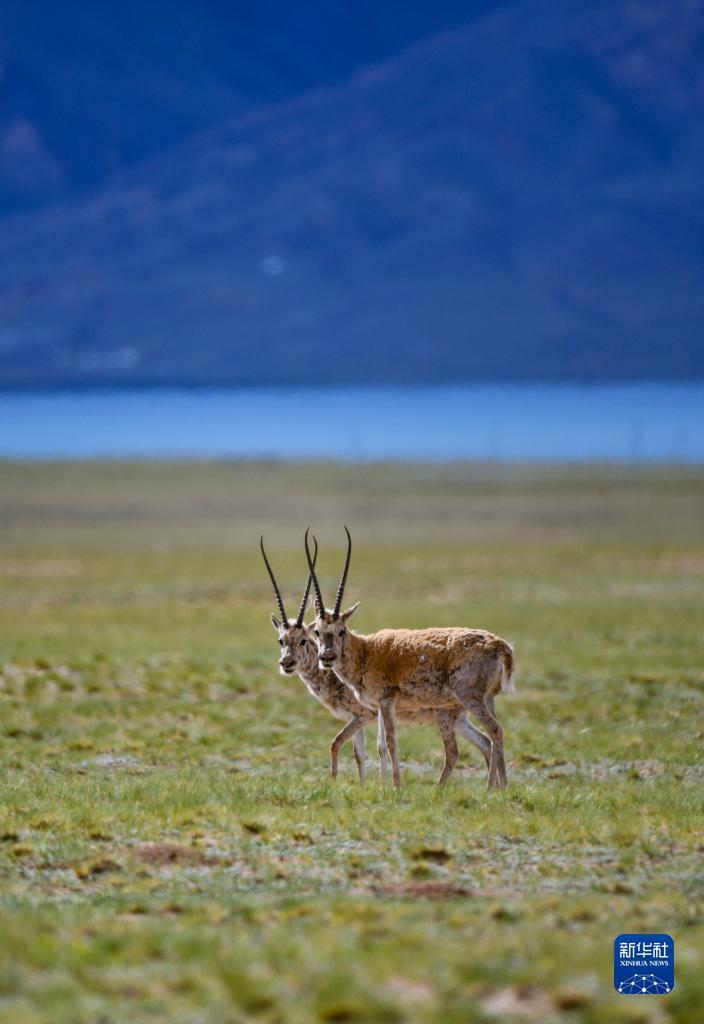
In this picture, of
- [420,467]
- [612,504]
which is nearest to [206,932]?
[612,504]

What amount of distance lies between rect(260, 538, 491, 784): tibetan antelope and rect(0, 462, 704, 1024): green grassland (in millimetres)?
789

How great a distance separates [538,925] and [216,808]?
5.19 metres

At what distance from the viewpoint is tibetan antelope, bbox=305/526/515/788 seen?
1725cm

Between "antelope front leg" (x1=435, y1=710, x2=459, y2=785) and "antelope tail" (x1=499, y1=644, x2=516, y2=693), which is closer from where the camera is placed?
"antelope tail" (x1=499, y1=644, x2=516, y2=693)

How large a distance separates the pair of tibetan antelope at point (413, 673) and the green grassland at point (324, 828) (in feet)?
2.77

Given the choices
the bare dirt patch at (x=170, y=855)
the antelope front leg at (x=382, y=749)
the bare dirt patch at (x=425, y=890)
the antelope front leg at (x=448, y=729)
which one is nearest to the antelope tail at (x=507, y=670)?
the antelope front leg at (x=448, y=729)

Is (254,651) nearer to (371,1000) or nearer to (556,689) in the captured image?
(556,689)

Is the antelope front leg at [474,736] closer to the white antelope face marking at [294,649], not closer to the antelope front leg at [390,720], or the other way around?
the antelope front leg at [390,720]

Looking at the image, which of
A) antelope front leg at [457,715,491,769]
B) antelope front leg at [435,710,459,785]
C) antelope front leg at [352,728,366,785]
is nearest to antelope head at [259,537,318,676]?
antelope front leg at [352,728,366,785]

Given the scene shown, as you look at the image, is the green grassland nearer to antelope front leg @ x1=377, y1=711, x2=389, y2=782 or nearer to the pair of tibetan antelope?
antelope front leg @ x1=377, y1=711, x2=389, y2=782

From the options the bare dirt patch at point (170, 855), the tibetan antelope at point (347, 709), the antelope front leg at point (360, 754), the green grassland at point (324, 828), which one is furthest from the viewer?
the tibetan antelope at point (347, 709)

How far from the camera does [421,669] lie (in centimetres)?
1747

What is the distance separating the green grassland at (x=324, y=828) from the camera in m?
10.1

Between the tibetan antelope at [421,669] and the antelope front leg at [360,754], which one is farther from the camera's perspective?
the antelope front leg at [360,754]
